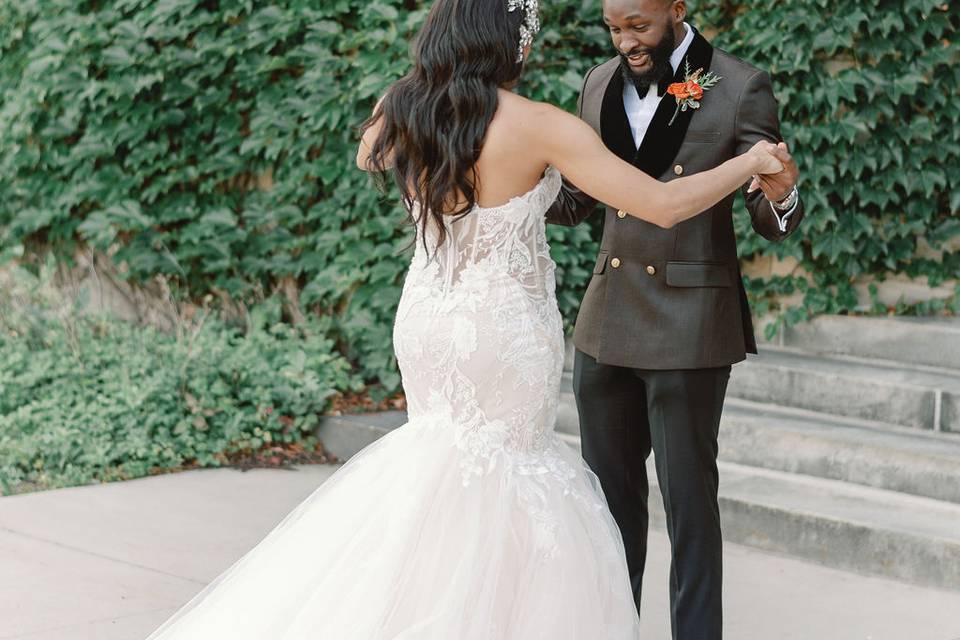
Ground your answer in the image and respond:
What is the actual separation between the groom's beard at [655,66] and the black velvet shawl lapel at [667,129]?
40mm

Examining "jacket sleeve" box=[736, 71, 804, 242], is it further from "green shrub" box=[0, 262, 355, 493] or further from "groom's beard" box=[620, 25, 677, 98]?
"green shrub" box=[0, 262, 355, 493]

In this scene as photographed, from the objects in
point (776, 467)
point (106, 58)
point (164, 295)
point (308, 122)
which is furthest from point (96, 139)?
point (776, 467)

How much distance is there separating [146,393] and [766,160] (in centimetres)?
416

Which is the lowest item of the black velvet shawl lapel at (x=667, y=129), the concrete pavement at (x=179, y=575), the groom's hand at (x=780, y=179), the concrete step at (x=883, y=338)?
the concrete pavement at (x=179, y=575)

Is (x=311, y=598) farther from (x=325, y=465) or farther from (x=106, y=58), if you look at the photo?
(x=106, y=58)

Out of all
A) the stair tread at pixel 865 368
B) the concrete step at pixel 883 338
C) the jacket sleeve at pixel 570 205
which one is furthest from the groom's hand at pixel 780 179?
the concrete step at pixel 883 338

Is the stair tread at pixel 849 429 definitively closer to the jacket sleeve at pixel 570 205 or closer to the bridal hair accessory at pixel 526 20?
the jacket sleeve at pixel 570 205

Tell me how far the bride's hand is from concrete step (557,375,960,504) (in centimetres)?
242

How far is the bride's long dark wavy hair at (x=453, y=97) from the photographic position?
3375 mm

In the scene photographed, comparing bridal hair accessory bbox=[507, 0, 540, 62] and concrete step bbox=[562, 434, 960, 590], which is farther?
concrete step bbox=[562, 434, 960, 590]

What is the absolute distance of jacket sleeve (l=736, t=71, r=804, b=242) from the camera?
3.64 meters

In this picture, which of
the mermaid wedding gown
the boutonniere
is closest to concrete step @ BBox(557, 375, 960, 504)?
the mermaid wedding gown

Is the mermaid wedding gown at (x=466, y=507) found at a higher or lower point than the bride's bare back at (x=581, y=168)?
lower

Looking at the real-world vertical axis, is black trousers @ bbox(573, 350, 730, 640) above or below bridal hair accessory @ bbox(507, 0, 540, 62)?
below
